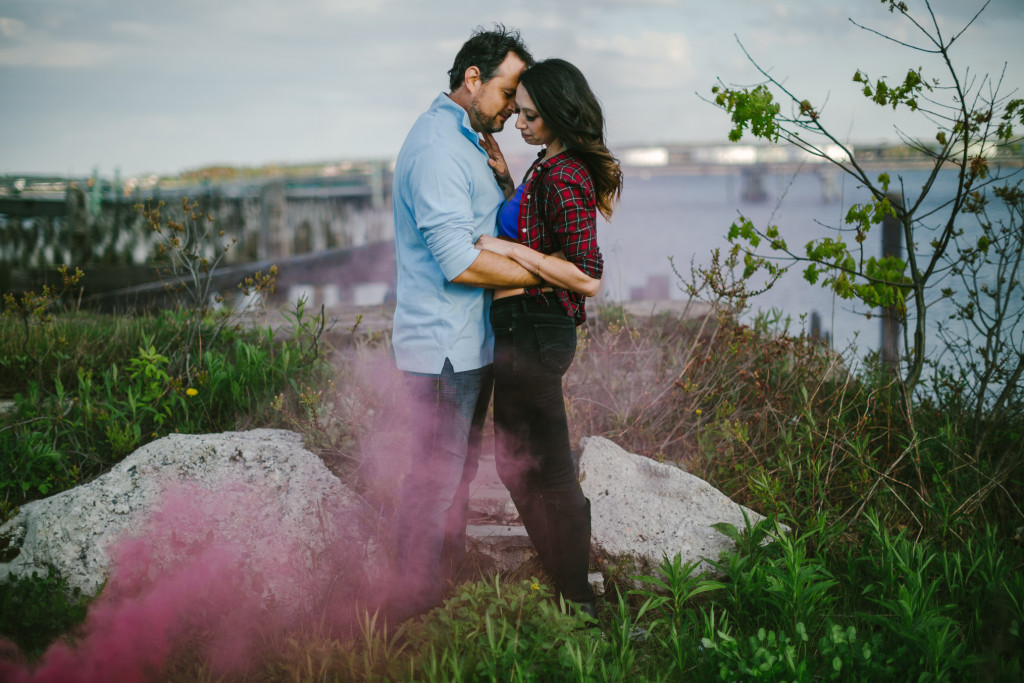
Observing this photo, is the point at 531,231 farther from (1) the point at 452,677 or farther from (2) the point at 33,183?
(2) the point at 33,183

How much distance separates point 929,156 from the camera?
3920 millimetres

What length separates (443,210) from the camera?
2.21 metres

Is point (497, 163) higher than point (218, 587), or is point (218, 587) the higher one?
point (497, 163)

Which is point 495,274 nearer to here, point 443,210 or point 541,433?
point 443,210

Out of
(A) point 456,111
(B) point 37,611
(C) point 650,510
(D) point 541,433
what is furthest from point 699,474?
(B) point 37,611

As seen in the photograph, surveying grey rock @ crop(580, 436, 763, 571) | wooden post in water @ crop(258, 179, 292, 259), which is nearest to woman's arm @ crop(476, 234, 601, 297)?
grey rock @ crop(580, 436, 763, 571)

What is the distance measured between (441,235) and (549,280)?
39cm

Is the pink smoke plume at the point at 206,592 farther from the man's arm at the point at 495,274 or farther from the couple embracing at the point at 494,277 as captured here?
the man's arm at the point at 495,274

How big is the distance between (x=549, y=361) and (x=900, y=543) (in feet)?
6.55

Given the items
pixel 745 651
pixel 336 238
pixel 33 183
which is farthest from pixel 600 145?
Result: pixel 336 238

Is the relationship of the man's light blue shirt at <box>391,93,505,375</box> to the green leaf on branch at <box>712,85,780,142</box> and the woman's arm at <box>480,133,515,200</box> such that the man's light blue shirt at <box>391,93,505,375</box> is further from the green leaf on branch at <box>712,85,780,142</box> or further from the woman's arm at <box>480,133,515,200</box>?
the green leaf on branch at <box>712,85,780,142</box>

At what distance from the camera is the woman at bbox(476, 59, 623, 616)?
89.8 inches

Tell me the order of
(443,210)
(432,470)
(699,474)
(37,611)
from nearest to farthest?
(443,210), (432,470), (37,611), (699,474)

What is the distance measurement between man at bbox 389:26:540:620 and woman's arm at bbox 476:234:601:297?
29 millimetres
